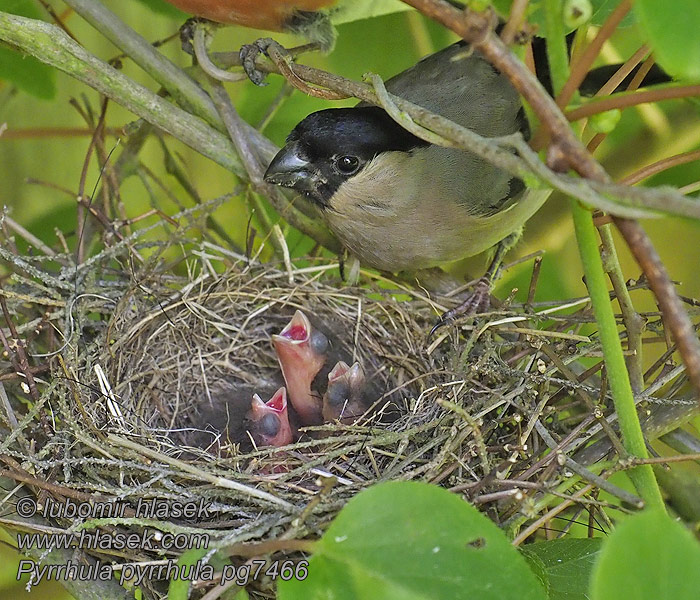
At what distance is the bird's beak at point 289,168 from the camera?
A: 1512 millimetres

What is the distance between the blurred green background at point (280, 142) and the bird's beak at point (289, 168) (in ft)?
0.81

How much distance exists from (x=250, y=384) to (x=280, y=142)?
1.98 feet

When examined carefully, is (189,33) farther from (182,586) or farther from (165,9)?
(182,586)

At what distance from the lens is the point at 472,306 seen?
5.46 feet

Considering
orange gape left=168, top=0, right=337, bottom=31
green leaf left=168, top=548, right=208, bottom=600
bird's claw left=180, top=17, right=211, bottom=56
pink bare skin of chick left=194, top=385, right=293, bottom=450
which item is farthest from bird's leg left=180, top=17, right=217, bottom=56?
green leaf left=168, top=548, right=208, bottom=600

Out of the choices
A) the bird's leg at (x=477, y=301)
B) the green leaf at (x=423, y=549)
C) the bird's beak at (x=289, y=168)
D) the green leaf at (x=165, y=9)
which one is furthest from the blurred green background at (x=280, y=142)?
the green leaf at (x=423, y=549)

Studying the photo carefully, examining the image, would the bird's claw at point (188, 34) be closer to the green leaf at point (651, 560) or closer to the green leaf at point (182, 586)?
→ the green leaf at point (182, 586)

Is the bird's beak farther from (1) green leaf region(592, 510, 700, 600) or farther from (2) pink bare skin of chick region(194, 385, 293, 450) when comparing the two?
(1) green leaf region(592, 510, 700, 600)

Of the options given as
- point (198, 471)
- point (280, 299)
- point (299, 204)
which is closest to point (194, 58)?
point (299, 204)

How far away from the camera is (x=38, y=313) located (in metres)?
1.55

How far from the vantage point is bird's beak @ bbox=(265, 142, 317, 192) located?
151cm

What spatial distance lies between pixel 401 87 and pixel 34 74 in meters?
0.79

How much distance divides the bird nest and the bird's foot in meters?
0.03

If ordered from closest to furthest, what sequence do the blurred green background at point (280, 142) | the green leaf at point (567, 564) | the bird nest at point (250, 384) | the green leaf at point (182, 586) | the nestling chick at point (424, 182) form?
the green leaf at point (182, 586) < the green leaf at point (567, 564) < the bird nest at point (250, 384) < the nestling chick at point (424, 182) < the blurred green background at point (280, 142)
